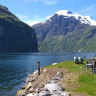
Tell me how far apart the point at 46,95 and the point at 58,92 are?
1.49 metres

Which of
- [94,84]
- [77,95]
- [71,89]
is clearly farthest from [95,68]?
[77,95]

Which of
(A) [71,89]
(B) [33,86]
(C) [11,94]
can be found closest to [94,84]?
(A) [71,89]

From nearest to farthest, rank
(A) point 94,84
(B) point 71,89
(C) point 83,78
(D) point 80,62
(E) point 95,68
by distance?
1. (B) point 71,89
2. (A) point 94,84
3. (C) point 83,78
4. (E) point 95,68
5. (D) point 80,62

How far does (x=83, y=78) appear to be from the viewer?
24672 mm

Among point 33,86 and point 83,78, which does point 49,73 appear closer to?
point 33,86

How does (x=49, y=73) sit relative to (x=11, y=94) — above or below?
above

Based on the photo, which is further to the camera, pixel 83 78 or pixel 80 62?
pixel 80 62

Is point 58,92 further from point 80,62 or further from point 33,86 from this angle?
point 80,62

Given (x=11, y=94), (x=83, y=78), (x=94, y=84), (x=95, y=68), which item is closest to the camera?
(x=94, y=84)

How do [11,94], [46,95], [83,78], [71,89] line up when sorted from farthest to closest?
[11,94] < [83,78] < [71,89] < [46,95]

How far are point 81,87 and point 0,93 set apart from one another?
824 inches

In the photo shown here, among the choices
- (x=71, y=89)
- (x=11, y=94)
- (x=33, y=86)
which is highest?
(x=71, y=89)

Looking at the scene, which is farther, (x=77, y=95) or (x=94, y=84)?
(x=94, y=84)

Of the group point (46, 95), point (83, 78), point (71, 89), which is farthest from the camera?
point (83, 78)
